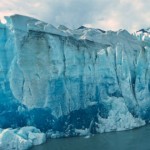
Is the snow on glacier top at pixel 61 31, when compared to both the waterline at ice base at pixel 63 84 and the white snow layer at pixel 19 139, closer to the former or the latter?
the waterline at ice base at pixel 63 84

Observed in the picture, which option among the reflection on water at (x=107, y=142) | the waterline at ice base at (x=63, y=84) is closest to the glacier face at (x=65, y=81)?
the waterline at ice base at (x=63, y=84)

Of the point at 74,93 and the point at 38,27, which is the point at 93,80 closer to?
the point at 74,93

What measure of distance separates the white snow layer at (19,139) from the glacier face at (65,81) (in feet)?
4.77

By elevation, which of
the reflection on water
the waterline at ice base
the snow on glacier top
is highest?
the snow on glacier top

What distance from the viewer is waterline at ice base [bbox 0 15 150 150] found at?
24016 millimetres

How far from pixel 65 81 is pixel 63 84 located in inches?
12.7

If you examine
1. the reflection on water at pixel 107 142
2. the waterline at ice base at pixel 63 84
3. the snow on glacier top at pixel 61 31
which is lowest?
the reflection on water at pixel 107 142

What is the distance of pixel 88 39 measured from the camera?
89.1ft

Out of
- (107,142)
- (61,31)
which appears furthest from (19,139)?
(61,31)

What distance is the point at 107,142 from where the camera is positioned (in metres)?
22.4

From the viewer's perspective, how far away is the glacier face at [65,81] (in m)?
24.1

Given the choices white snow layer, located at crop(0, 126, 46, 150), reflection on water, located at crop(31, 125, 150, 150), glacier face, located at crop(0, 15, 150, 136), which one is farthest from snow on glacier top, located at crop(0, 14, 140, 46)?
reflection on water, located at crop(31, 125, 150, 150)

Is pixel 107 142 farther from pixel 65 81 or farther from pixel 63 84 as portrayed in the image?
pixel 65 81

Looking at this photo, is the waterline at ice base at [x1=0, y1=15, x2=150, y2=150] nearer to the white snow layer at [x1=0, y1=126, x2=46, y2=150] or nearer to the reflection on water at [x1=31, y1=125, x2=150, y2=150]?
the white snow layer at [x1=0, y1=126, x2=46, y2=150]
